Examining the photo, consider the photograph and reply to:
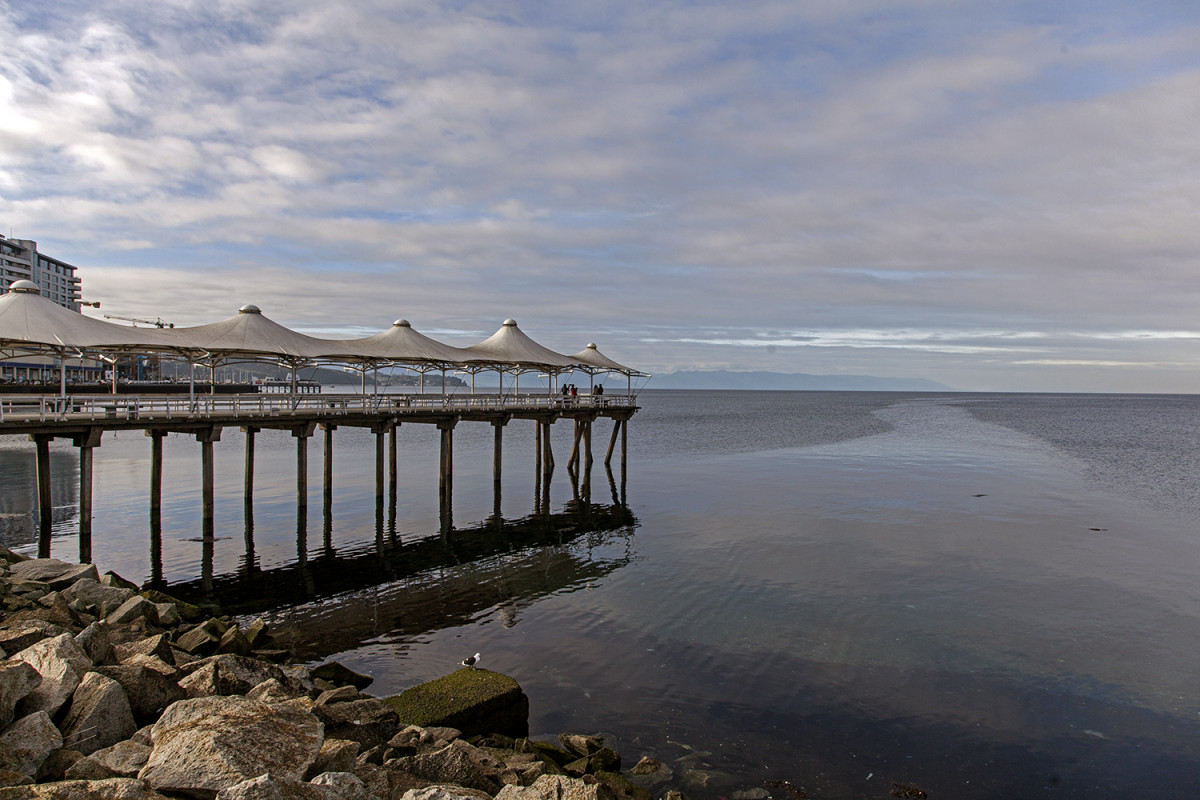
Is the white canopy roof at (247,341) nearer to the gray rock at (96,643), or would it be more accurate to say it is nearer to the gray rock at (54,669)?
the gray rock at (96,643)

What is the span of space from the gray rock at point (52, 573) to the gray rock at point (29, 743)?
726 centimetres

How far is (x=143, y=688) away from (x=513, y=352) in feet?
83.8

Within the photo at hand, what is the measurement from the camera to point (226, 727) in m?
6.46

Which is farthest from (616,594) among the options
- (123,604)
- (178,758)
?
(178,758)

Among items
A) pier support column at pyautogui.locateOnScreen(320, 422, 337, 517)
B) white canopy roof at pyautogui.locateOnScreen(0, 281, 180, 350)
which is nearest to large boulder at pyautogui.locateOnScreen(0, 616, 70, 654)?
white canopy roof at pyautogui.locateOnScreen(0, 281, 180, 350)

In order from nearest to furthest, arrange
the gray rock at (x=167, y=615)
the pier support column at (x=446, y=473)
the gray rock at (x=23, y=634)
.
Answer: the gray rock at (x=23, y=634) < the gray rock at (x=167, y=615) < the pier support column at (x=446, y=473)

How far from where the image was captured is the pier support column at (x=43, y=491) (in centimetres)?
1861

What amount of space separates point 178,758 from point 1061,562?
2293cm

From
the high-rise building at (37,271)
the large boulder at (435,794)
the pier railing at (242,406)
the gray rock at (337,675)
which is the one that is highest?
the high-rise building at (37,271)

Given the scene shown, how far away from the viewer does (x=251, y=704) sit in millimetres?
7211

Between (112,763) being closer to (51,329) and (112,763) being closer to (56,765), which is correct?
(56,765)

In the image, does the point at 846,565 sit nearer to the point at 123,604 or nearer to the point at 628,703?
the point at 628,703

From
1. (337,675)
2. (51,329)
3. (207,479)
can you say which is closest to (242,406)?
(207,479)

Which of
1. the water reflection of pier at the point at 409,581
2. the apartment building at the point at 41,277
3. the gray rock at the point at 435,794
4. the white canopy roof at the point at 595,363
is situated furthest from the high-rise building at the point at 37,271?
the gray rock at the point at 435,794
